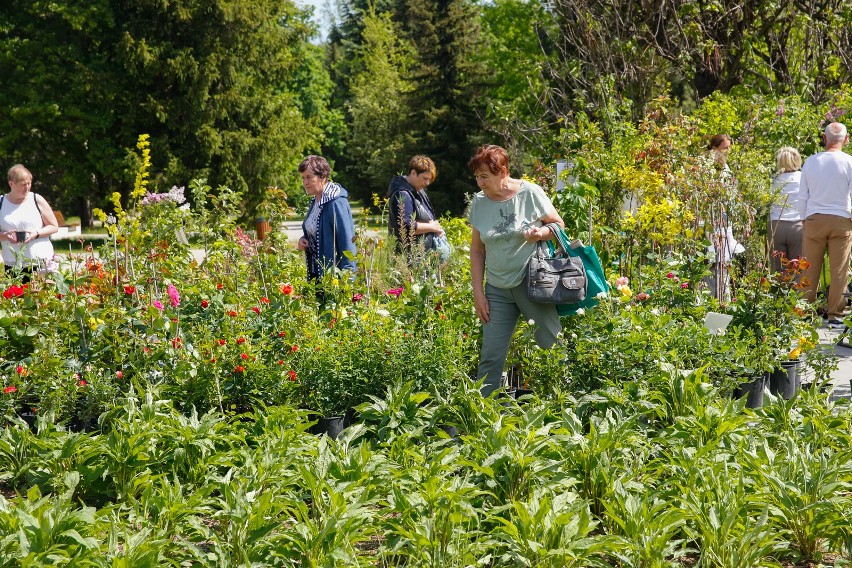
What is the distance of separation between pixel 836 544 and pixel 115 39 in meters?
23.9

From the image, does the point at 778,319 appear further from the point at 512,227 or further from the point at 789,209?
the point at 789,209

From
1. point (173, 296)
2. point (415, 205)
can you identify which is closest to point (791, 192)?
point (415, 205)

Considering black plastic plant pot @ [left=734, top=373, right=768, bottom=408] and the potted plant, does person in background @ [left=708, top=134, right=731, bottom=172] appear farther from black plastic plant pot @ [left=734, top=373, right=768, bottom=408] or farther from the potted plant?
black plastic plant pot @ [left=734, top=373, right=768, bottom=408]

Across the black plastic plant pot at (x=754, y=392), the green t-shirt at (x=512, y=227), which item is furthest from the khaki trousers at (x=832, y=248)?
the green t-shirt at (x=512, y=227)

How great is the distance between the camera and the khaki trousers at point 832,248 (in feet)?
26.3

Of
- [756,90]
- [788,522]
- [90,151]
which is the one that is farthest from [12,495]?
[90,151]

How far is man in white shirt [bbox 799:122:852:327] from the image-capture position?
7910 millimetres

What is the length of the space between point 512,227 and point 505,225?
43mm

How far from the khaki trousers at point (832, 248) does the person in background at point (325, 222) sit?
4.15 m

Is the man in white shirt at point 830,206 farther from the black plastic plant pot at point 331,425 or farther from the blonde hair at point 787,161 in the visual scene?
the black plastic plant pot at point 331,425

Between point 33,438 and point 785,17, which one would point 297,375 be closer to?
point 33,438

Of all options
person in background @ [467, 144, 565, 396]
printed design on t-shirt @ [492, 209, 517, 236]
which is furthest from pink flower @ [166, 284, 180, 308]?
printed design on t-shirt @ [492, 209, 517, 236]

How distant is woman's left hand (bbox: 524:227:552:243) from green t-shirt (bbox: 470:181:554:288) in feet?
0.17

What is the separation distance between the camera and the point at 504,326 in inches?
199
